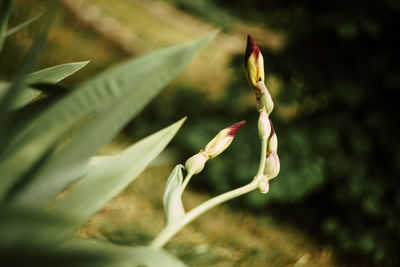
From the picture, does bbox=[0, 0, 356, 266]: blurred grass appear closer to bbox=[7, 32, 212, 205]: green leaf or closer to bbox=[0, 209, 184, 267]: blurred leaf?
bbox=[7, 32, 212, 205]: green leaf

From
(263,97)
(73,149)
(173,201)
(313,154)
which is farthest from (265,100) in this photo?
(313,154)

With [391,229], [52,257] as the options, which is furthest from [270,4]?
[52,257]

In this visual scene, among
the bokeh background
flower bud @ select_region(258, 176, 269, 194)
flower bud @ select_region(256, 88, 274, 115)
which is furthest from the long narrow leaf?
the bokeh background

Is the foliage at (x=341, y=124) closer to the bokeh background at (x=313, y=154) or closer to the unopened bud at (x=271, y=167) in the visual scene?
the bokeh background at (x=313, y=154)

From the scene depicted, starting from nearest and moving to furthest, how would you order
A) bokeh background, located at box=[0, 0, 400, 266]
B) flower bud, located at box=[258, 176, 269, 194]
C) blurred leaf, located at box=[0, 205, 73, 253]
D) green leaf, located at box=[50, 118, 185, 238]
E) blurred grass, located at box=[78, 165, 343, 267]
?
blurred leaf, located at box=[0, 205, 73, 253] < green leaf, located at box=[50, 118, 185, 238] < flower bud, located at box=[258, 176, 269, 194] < blurred grass, located at box=[78, 165, 343, 267] < bokeh background, located at box=[0, 0, 400, 266]

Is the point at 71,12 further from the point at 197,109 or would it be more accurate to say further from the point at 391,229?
the point at 391,229

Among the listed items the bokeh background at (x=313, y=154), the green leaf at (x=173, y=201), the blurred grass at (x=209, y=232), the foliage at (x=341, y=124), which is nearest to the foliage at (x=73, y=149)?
the green leaf at (x=173, y=201)
